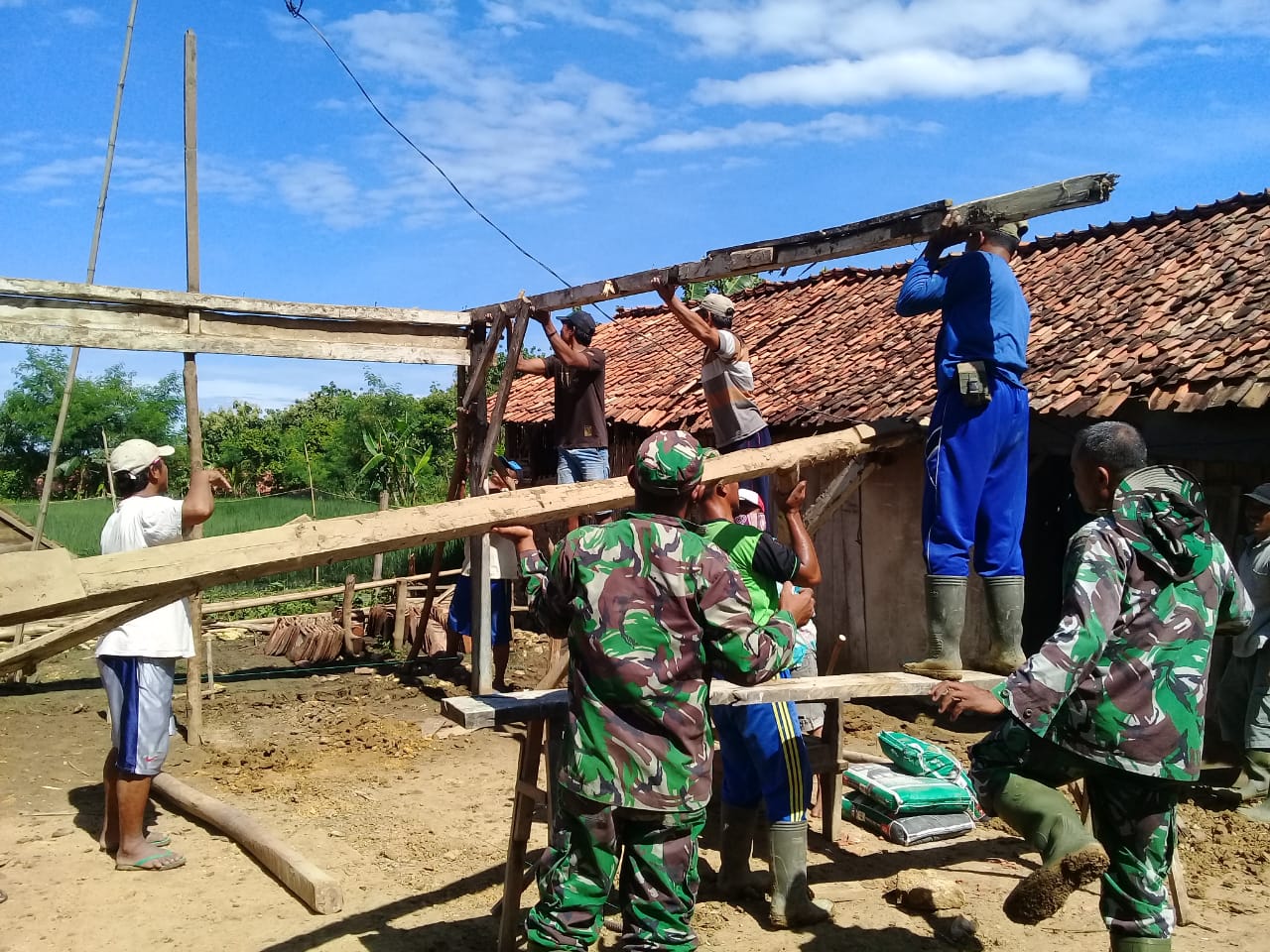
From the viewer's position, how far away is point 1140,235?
399 inches

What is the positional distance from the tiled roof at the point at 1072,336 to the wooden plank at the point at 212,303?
357cm

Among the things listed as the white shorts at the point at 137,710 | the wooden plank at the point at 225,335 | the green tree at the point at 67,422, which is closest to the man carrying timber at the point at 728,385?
the wooden plank at the point at 225,335

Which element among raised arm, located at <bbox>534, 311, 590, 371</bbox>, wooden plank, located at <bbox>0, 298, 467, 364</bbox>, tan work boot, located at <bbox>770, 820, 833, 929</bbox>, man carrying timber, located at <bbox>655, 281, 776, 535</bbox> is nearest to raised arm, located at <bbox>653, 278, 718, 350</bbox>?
man carrying timber, located at <bbox>655, 281, 776, 535</bbox>

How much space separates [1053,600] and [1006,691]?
5.96 meters

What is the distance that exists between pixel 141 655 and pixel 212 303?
10.5 ft

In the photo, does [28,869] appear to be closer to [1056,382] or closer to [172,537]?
[172,537]

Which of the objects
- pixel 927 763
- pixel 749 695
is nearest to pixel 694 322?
pixel 749 695

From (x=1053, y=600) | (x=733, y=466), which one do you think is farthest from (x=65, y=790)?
(x=1053, y=600)

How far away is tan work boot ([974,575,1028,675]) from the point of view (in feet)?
13.4

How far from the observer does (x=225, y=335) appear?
23.6 feet

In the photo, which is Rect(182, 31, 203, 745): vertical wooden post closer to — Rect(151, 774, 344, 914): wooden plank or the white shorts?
Rect(151, 774, 344, 914): wooden plank

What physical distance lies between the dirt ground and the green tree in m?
30.2

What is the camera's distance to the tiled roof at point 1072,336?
7125mm

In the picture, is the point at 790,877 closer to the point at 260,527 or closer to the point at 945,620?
the point at 945,620
